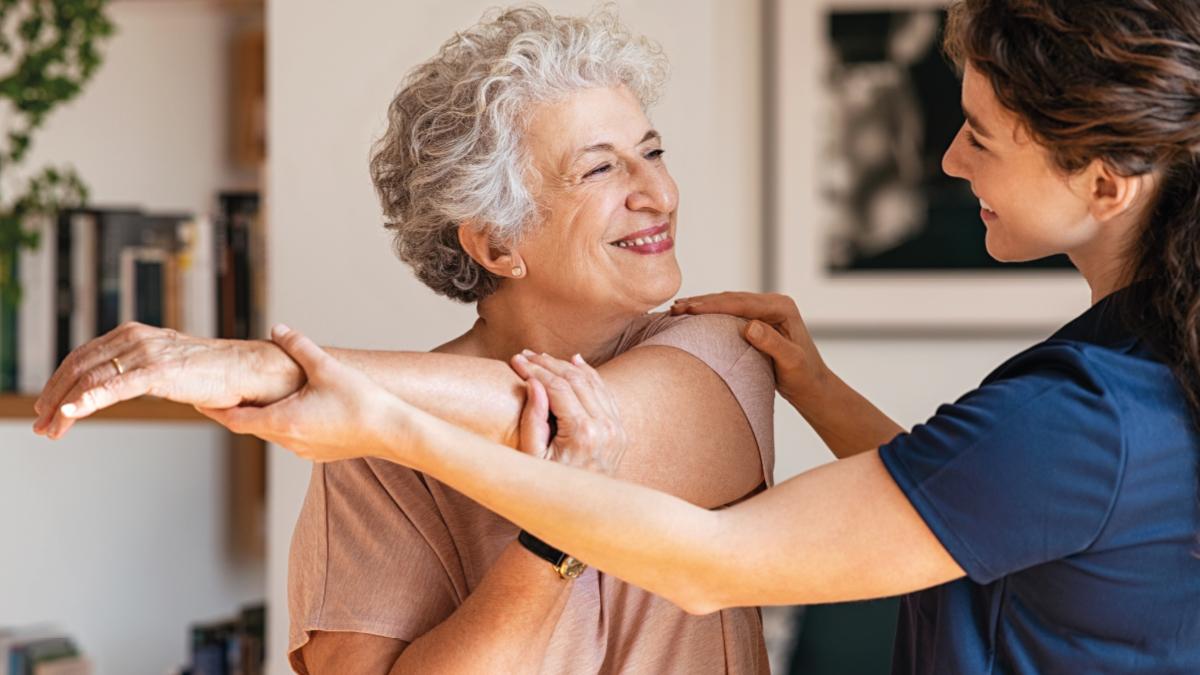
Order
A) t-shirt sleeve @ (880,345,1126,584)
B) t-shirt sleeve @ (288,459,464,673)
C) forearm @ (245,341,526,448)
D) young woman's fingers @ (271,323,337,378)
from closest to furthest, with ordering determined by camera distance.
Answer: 1. t-shirt sleeve @ (880,345,1126,584)
2. young woman's fingers @ (271,323,337,378)
3. forearm @ (245,341,526,448)
4. t-shirt sleeve @ (288,459,464,673)

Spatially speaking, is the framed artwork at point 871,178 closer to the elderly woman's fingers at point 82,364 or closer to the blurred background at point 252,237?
the blurred background at point 252,237

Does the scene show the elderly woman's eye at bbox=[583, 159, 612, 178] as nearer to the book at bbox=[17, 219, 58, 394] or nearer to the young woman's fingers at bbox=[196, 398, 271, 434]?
the young woman's fingers at bbox=[196, 398, 271, 434]

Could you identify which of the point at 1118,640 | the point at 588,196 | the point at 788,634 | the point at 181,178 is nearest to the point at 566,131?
the point at 588,196

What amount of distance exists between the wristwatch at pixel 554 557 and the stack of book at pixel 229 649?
169 cm

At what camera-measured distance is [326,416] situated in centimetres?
117

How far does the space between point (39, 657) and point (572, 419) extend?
1996 mm

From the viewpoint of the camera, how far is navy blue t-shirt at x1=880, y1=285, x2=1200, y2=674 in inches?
43.0

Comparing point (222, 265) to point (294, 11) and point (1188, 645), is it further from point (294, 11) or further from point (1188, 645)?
point (1188, 645)

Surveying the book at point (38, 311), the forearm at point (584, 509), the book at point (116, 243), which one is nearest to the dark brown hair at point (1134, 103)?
the forearm at point (584, 509)

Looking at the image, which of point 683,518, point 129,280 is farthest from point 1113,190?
point 129,280

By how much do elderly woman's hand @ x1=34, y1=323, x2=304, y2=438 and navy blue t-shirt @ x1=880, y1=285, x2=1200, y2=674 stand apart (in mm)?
547

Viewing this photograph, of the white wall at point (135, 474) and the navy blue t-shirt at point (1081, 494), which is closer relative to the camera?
the navy blue t-shirt at point (1081, 494)

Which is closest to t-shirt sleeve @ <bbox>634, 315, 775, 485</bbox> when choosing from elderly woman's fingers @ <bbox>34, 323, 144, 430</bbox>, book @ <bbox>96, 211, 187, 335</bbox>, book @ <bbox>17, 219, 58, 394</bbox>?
elderly woman's fingers @ <bbox>34, 323, 144, 430</bbox>

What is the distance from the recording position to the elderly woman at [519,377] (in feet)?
4.60
